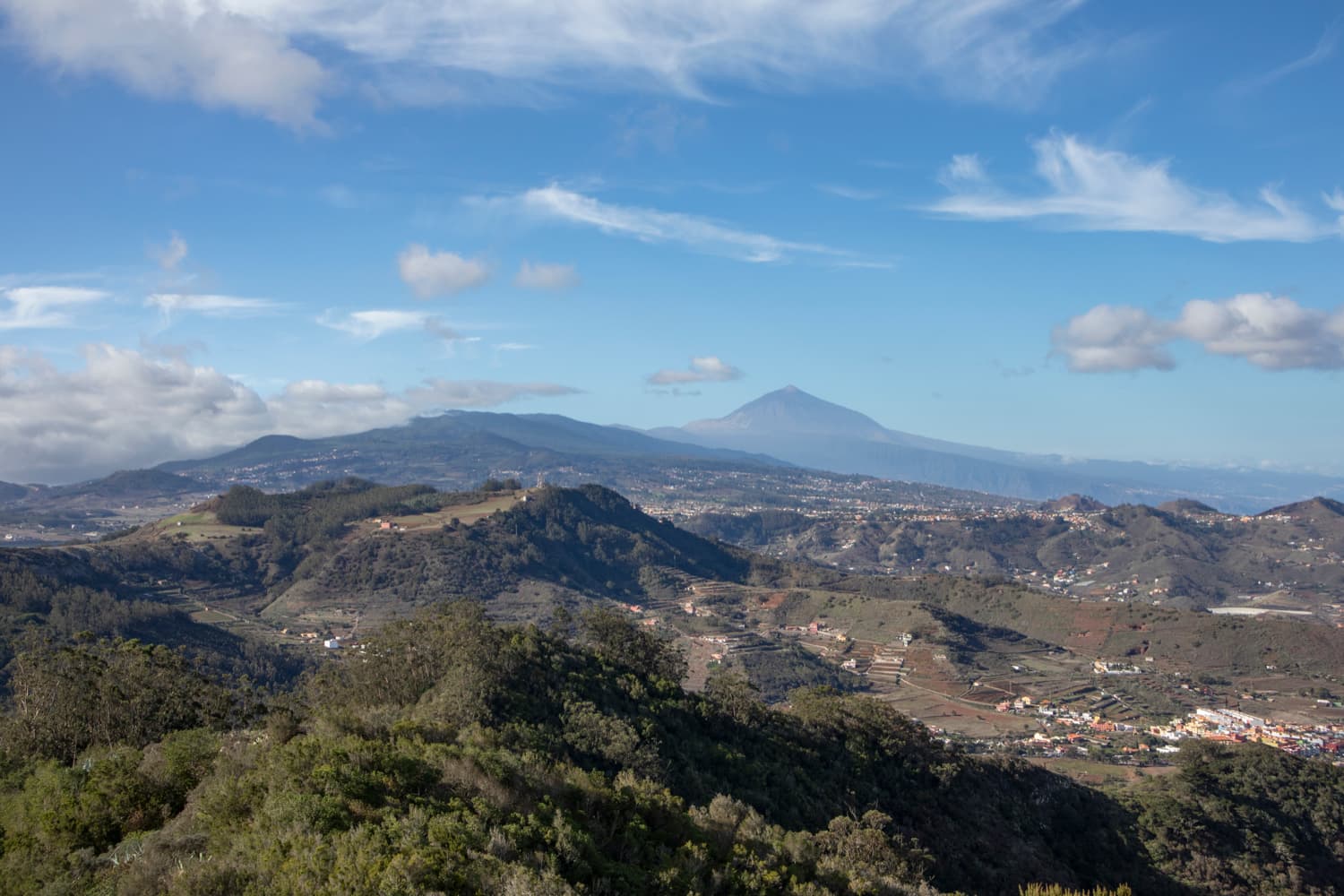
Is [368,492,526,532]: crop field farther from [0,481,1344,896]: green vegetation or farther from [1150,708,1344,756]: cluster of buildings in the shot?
[1150,708,1344,756]: cluster of buildings

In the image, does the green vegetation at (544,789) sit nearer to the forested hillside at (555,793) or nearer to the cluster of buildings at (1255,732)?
the forested hillside at (555,793)

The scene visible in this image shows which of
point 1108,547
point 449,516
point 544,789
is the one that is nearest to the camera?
point 544,789

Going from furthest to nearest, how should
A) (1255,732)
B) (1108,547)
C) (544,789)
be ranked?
(1108,547) < (1255,732) < (544,789)

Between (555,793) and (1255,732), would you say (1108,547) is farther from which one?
(555,793)

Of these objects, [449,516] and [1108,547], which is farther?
[1108,547]

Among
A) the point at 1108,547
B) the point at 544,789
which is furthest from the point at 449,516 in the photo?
the point at 1108,547

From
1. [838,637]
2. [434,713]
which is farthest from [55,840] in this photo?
[838,637]

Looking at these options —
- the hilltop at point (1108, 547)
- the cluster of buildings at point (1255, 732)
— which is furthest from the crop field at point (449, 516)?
the cluster of buildings at point (1255, 732)

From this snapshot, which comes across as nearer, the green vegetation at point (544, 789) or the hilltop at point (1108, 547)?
the green vegetation at point (544, 789)
